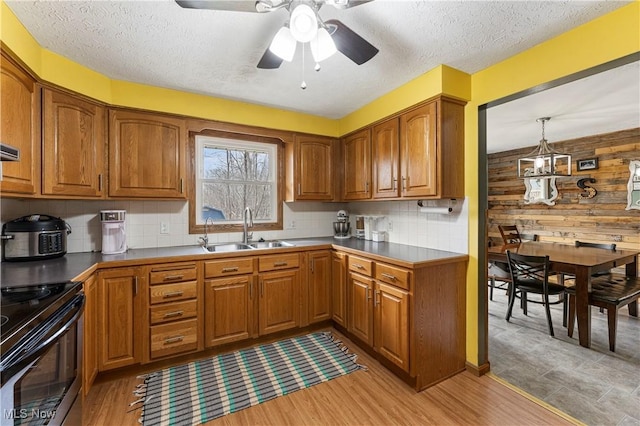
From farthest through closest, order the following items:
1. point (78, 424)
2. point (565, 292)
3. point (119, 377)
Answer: point (565, 292), point (119, 377), point (78, 424)

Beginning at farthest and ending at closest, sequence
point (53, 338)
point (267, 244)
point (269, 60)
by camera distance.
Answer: point (267, 244), point (269, 60), point (53, 338)

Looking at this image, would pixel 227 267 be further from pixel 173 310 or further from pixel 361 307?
pixel 361 307

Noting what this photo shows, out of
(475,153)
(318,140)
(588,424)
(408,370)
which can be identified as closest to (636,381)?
(588,424)

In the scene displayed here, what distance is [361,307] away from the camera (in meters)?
2.56

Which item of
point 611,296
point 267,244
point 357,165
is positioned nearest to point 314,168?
point 357,165

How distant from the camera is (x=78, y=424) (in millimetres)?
1492

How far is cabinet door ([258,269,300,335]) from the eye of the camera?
2.67m

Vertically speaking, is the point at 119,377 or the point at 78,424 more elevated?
the point at 78,424

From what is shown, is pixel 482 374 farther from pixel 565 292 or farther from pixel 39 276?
pixel 39 276

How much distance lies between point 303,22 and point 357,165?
2.00 meters

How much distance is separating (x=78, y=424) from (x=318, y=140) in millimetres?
2976

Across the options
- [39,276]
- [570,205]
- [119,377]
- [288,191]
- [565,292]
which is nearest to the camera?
[39,276]

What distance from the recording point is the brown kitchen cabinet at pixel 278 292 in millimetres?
2664

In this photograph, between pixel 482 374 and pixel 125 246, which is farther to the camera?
pixel 125 246
